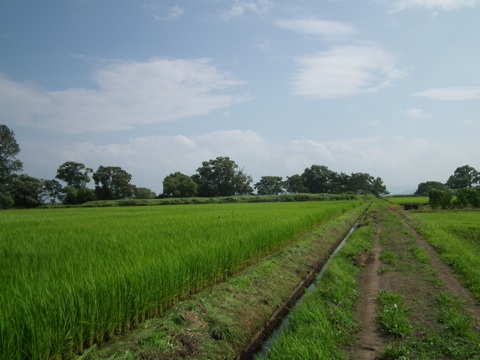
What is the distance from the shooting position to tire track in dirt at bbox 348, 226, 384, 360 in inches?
157

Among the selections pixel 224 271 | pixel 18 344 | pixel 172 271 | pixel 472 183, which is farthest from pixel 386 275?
pixel 472 183

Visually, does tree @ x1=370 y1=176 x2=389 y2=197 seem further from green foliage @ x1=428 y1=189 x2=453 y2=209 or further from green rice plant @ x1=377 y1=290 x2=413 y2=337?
green rice plant @ x1=377 y1=290 x2=413 y2=337

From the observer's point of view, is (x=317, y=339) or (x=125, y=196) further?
(x=125, y=196)

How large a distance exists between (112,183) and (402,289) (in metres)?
60.2

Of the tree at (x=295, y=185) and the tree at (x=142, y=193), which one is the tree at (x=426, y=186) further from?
the tree at (x=142, y=193)

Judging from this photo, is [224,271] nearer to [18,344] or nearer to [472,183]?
→ [18,344]

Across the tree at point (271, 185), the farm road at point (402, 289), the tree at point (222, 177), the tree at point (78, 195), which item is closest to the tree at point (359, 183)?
the tree at point (271, 185)

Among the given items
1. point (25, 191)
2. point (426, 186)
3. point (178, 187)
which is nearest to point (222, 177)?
point (178, 187)

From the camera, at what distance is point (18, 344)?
286cm

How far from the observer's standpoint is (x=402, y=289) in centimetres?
641

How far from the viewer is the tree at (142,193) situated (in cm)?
6425

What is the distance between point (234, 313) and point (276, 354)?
4.16 ft

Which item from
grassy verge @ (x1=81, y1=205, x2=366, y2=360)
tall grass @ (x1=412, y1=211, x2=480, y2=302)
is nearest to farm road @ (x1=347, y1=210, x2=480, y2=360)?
tall grass @ (x1=412, y1=211, x2=480, y2=302)

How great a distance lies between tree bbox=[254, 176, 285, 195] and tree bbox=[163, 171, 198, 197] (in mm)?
24492
